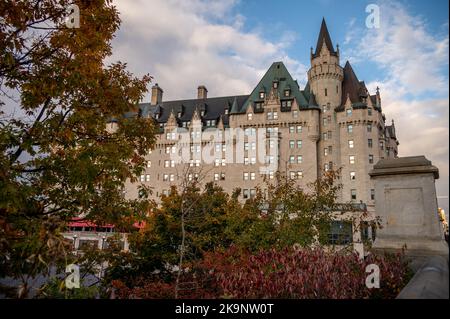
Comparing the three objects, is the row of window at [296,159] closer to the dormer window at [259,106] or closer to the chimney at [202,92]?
the dormer window at [259,106]

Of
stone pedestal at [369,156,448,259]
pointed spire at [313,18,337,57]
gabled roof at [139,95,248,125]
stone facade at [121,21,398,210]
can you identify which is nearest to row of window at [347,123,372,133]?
stone facade at [121,21,398,210]

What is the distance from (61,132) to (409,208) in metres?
8.86

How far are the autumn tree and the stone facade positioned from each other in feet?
151

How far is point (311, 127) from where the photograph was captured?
5741 cm

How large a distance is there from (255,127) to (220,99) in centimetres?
1522

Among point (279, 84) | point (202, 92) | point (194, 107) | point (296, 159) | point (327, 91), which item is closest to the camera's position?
point (296, 159)

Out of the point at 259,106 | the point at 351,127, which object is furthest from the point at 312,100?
the point at 259,106

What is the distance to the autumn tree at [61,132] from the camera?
5.96 metres

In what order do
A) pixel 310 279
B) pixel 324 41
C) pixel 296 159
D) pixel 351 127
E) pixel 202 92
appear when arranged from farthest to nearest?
pixel 202 92 → pixel 324 41 → pixel 296 159 → pixel 351 127 → pixel 310 279

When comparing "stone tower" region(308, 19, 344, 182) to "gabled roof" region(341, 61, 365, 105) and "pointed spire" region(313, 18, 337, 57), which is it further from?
"gabled roof" region(341, 61, 365, 105)

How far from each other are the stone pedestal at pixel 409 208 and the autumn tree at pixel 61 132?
6581mm

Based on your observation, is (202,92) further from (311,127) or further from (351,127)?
(351,127)
